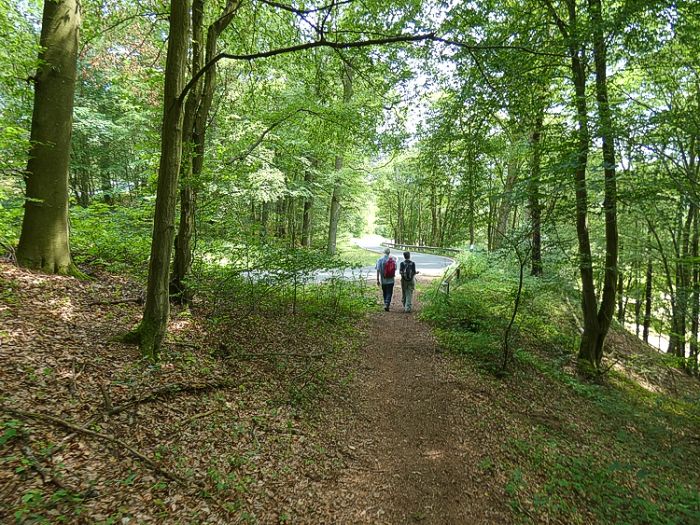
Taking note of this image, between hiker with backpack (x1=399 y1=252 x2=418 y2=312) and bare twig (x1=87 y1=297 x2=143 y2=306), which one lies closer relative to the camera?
Result: bare twig (x1=87 y1=297 x2=143 y2=306)

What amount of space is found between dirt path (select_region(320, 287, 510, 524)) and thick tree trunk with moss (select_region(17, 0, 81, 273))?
5951mm

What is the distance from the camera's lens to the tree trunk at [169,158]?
443 cm

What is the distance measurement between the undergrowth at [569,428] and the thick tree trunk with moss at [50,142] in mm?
7919

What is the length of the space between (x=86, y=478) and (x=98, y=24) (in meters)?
8.43

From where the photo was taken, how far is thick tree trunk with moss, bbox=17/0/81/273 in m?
5.82

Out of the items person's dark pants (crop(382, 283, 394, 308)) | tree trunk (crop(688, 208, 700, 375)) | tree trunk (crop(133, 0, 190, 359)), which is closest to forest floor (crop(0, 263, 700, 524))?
tree trunk (crop(133, 0, 190, 359))

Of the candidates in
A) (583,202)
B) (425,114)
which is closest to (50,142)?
(425,114)

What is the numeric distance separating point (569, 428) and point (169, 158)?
7.33 metres

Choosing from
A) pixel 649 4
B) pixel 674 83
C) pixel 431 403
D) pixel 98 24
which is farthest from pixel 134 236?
pixel 674 83

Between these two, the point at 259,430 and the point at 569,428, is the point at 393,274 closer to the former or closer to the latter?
the point at 569,428

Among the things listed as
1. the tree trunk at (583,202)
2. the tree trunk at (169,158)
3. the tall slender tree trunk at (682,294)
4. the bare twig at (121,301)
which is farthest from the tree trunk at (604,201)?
the bare twig at (121,301)

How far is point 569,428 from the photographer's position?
18.5 feet

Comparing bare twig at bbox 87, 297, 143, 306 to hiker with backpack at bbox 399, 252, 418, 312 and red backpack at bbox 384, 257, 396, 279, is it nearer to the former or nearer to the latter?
red backpack at bbox 384, 257, 396, 279

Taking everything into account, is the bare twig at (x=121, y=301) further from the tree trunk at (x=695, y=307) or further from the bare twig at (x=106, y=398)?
the tree trunk at (x=695, y=307)
